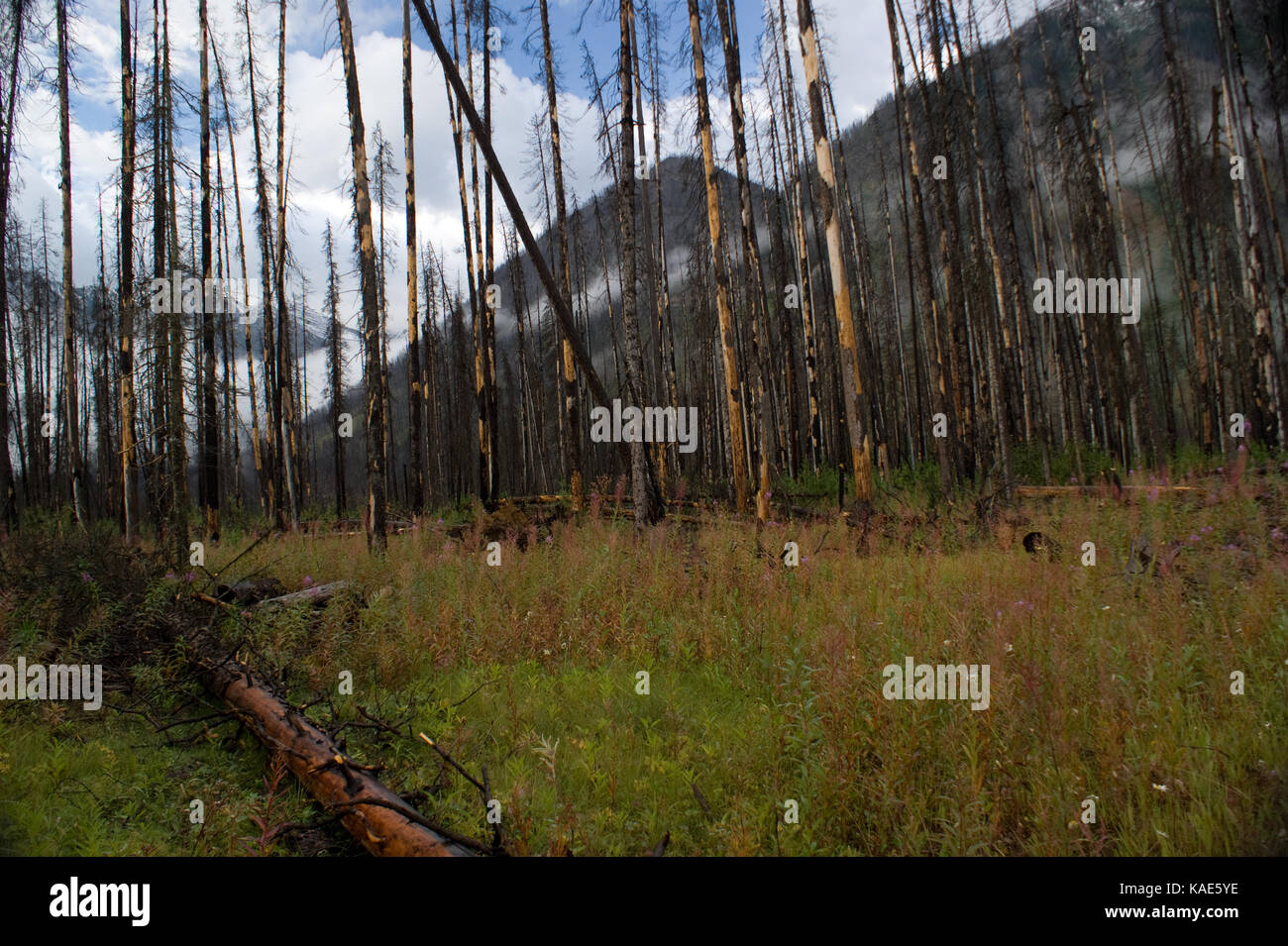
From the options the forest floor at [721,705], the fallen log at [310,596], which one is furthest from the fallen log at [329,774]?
the fallen log at [310,596]

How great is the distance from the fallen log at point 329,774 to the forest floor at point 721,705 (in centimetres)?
17

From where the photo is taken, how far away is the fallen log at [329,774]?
80.4 inches

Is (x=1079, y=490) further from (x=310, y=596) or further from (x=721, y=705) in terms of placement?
(x=310, y=596)

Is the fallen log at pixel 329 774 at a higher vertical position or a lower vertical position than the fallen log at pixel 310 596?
lower

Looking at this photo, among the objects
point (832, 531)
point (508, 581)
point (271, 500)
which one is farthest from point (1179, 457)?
point (271, 500)

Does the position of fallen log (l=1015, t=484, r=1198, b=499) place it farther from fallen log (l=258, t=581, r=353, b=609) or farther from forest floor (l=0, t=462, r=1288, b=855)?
fallen log (l=258, t=581, r=353, b=609)

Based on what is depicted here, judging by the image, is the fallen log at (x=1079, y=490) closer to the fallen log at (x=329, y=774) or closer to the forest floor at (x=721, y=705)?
the forest floor at (x=721, y=705)

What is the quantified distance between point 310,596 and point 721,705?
13.6ft

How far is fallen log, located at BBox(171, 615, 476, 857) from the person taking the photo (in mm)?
2041

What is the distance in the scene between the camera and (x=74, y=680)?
385 cm

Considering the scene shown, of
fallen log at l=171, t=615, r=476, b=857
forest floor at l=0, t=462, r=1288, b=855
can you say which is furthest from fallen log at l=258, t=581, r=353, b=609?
fallen log at l=171, t=615, r=476, b=857

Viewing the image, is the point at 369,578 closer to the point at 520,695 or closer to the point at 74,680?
the point at 74,680

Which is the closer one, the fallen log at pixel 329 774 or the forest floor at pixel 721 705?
the fallen log at pixel 329 774
